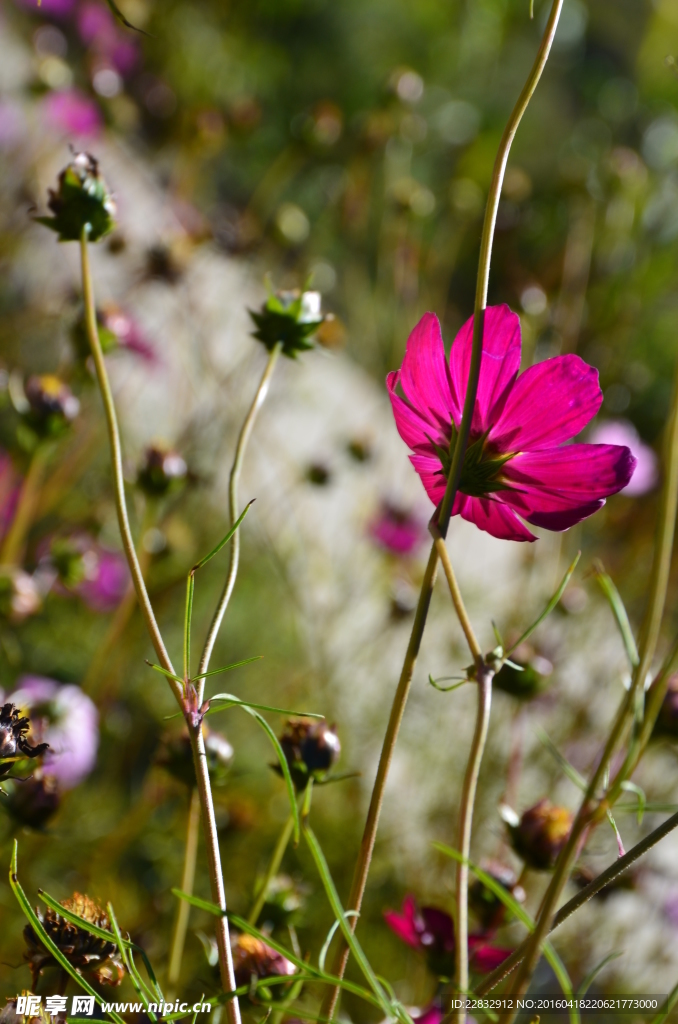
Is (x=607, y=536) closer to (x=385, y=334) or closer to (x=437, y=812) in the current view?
(x=437, y=812)

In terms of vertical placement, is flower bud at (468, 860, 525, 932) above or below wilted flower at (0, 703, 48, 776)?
below

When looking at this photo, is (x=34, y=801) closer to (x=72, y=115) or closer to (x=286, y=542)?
(x=286, y=542)

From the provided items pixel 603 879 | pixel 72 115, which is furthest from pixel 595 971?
pixel 72 115

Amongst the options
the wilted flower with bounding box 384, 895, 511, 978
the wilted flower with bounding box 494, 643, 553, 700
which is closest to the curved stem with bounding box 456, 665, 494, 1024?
the wilted flower with bounding box 384, 895, 511, 978

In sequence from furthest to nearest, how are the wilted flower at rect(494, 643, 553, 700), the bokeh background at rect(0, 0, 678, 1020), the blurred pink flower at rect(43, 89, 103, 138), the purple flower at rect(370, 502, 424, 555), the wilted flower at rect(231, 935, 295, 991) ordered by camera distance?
the blurred pink flower at rect(43, 89, 103, 138) → the purple flower at rect(370, 502, 424, 555) → the bokeh background at rect(0, 0, 678, 1020) → the wilted flower at rect(494, 643, 553, 700) → the wilted flower at rect(231, 935, 295, 991)

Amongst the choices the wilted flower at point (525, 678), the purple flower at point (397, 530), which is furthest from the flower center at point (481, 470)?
the purple flower at point (397, 530)

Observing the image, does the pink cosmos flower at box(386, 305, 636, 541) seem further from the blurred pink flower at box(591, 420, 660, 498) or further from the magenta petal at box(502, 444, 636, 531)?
the blurred pink flower at box(591, 420, 660, 498)
